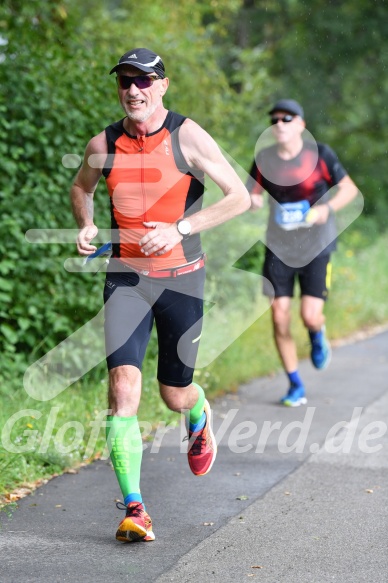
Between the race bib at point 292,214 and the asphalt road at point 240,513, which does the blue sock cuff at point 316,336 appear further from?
the race bib at point 292,214

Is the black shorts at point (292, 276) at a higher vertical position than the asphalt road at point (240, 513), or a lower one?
higher

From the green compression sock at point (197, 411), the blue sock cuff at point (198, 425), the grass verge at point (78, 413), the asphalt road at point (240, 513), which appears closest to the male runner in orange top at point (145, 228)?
the asphalt road at point (240, 513)

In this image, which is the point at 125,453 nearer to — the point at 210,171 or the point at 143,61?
the point at 210,171

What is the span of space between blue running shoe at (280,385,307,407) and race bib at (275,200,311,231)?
133cm

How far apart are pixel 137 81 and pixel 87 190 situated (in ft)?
2.29

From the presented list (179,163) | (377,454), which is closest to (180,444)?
(377,454)

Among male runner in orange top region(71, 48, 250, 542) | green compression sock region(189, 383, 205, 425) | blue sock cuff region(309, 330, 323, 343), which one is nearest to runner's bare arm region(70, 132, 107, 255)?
male runner in orange top region(71, 48, 250, 542)

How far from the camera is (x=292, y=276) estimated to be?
8.80 m

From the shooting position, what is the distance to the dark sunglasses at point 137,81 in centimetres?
504

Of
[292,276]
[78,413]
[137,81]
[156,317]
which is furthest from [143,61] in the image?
[292,276]

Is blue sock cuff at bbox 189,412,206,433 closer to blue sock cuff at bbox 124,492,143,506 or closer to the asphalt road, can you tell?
the asphalt road

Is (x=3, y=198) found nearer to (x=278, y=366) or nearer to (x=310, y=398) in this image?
(x=310, y=398)

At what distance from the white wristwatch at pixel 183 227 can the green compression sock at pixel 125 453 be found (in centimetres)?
90

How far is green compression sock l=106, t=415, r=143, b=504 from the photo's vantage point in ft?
16.1
